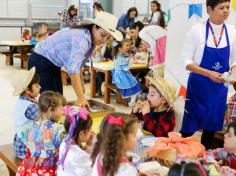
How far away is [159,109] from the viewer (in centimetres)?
277

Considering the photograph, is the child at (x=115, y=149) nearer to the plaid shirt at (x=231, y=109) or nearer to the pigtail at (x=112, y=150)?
the pigtail at (x=112, y=150)

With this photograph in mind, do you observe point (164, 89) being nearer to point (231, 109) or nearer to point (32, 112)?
point (231, 109)

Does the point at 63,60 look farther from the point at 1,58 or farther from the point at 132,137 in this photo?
the point at 1,58

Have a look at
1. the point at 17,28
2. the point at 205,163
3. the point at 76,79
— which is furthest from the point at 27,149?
the point at 17,28

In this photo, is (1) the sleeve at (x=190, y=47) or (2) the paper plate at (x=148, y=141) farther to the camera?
(1) the sleeve at (x=190, y=47)

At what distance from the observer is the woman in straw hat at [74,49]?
259 cm

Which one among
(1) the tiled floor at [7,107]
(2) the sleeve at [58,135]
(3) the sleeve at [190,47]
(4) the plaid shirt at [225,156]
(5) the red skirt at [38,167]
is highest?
(3) the sleeve at [190,47]

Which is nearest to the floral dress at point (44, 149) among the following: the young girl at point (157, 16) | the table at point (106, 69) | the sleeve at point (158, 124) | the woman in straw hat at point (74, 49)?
the woman in straw hat at point (74, 49)

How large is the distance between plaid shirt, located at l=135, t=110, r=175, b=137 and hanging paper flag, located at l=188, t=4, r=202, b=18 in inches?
41.4

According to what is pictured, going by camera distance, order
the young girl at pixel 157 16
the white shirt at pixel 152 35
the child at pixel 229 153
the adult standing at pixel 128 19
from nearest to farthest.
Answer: the child at pixel 229 153
the white shirt at pixel 152 35
the young girl at pixel 157 16
the adult standing at pixel 128 19

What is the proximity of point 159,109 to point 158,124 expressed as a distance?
13cm

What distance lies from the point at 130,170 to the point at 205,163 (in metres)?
0.49

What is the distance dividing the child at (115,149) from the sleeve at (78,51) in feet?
3.08

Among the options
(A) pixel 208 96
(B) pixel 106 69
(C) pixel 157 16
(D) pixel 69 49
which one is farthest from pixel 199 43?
(C) pixel 157 16
